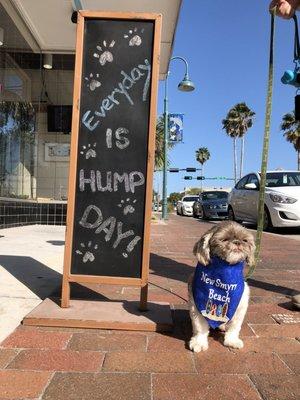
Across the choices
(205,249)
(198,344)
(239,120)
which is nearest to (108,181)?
(205,249)

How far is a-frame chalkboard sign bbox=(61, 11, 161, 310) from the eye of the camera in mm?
3904

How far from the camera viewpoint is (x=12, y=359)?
2951 millimetres

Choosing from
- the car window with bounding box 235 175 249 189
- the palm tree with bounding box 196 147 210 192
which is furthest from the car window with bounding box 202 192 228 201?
the palm tree with bounding box 196 147 210 192

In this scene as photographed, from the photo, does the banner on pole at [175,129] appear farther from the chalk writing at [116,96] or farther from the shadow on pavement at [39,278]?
the chalk writing at [116,96]

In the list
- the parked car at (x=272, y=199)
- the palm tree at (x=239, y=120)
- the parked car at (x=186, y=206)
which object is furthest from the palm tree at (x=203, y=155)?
the parked car at (x=272, y=199)

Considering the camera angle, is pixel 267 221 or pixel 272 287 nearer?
pixel 272 287

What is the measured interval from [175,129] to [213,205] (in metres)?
6.21

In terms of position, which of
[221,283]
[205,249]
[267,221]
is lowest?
[267,221]

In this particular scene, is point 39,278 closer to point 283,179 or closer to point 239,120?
point 283,179

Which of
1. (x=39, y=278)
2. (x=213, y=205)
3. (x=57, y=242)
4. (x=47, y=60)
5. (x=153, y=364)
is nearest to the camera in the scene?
(x=153, y=364)

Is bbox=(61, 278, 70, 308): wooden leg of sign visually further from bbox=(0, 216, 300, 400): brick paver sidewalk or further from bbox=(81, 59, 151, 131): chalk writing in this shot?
bbox=(81, 59, 151, 131): chalk writing

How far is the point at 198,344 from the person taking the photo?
3215 mm

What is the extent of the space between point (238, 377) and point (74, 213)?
1.84 m

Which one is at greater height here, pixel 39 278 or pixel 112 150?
pixel 112 150
